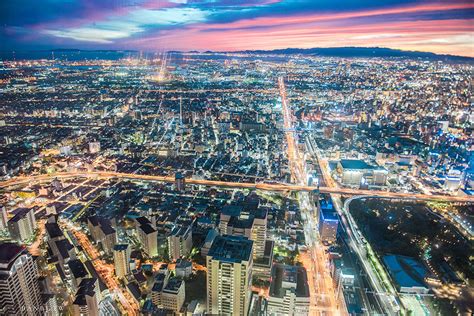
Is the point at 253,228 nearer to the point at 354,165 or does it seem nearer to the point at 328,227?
the point at 328,227

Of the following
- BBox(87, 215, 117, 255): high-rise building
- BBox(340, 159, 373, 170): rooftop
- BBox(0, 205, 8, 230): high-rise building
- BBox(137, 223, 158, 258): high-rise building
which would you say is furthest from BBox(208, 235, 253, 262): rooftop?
BBox(340, 159, 373, 170): rooftop

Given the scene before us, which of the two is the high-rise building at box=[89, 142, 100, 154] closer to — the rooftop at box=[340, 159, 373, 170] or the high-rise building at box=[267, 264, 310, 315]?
the rooftop at box=[340, 159, 373, 170]

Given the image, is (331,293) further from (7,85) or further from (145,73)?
(145,73)

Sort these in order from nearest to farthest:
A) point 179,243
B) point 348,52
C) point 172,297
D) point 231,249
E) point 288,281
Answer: point 231,249 < point 172,297 < point 288,281 < point 179,243 < point 348,52

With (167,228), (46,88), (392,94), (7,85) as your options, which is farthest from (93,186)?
(392,94)

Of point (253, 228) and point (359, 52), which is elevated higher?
point (359, 52)


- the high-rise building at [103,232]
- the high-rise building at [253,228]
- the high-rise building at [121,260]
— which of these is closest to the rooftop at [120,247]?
the high-rise building at [121,260]

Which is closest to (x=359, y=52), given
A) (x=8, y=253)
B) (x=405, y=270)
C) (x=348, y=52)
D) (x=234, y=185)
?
(x=348, y=52)
